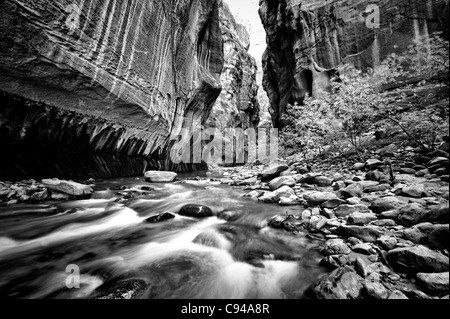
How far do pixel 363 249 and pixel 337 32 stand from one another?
19380mm

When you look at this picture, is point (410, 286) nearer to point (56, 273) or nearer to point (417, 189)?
point (417, 189)

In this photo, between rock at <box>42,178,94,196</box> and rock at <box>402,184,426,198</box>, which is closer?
rock at <box>402,184,426,198</box>

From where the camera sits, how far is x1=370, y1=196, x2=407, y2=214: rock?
329cm

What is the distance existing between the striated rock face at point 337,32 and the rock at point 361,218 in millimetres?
11201

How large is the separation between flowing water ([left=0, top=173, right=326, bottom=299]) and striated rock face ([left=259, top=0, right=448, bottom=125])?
12.4m

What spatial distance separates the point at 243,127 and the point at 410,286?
4074cm

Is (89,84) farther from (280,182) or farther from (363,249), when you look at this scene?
(363,249)

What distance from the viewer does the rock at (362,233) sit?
270cm

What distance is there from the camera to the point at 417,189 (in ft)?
11.4

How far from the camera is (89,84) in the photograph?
7734 millimetres

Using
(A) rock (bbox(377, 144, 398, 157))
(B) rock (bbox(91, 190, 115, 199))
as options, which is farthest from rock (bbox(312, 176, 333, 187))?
(B) rock (bbox(91, 190, 115, 199))

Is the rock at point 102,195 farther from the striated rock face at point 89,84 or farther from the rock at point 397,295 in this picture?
the rock at point 397,295

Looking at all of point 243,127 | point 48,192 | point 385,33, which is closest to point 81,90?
point 48,192

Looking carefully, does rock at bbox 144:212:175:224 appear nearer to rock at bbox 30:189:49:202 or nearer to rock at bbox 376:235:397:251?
rock at bbox 30:189:49:202
